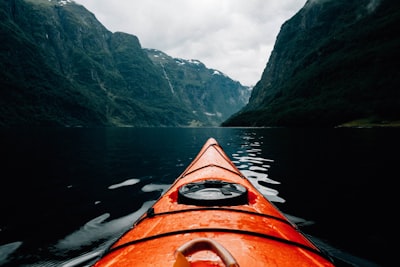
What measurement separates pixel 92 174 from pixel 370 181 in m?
14.8

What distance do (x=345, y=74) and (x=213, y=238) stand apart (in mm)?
156461

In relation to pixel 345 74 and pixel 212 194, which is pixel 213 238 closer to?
pixel 212 194

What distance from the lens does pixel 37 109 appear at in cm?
15600

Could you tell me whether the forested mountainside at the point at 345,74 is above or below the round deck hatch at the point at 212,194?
above

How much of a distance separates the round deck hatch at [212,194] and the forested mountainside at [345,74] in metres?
93.1

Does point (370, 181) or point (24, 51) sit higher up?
point (24, 51)

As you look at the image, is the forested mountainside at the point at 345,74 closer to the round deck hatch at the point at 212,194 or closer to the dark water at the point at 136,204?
the dark water at the point at 136,204

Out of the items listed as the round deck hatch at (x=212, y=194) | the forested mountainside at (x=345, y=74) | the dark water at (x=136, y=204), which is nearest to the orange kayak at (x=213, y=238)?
the round deck hatch at (x=212, y=194)

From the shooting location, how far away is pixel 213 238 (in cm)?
282

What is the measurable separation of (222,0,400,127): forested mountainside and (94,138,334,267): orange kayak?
93531 mm

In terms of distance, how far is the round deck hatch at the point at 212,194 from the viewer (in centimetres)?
389

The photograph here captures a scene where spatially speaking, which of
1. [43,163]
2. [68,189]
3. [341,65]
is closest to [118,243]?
[68,189]

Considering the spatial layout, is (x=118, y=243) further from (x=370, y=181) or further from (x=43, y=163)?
(x=43, y=163)

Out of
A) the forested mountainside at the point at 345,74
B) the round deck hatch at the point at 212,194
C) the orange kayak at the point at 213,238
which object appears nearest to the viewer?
the orange kayak at the point at 213,238
